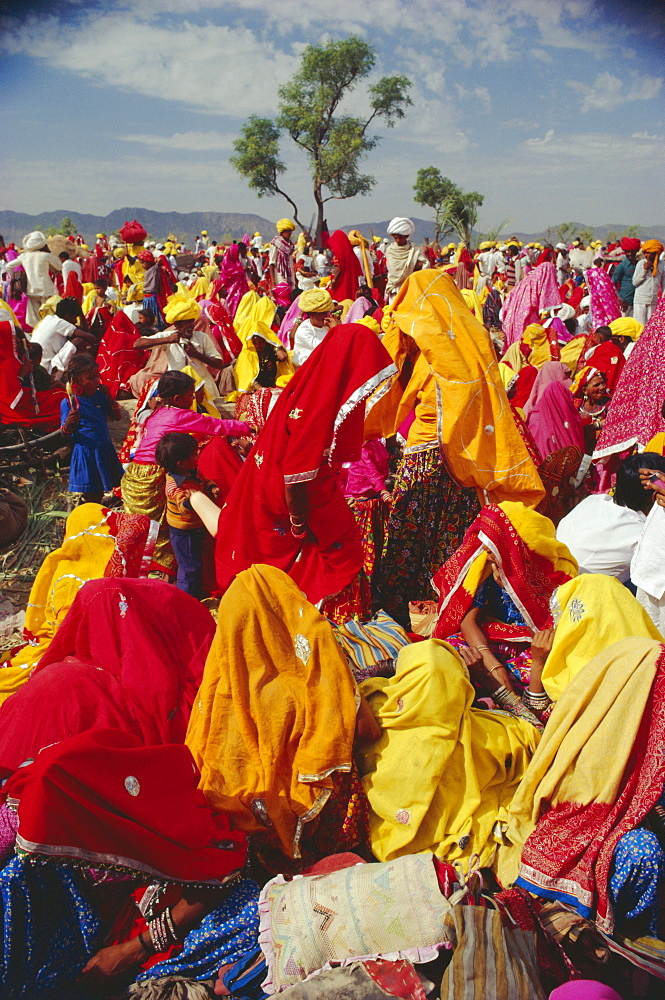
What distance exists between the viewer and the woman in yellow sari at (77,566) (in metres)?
3.61

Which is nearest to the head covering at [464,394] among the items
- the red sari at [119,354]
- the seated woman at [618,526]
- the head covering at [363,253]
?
the seated woman at [618,526]

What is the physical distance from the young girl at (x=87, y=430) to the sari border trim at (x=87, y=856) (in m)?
3.94

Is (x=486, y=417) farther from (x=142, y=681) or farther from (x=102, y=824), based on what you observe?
(x=102, y=824)

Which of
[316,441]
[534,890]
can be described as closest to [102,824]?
[534,890]

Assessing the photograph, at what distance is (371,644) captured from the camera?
130 inches

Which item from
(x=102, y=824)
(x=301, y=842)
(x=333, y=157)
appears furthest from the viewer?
(x=333, y=157)

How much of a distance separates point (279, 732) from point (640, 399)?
3587mm

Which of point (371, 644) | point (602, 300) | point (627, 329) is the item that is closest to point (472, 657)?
point (371, 644)

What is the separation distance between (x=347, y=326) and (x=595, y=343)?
4.48 meters

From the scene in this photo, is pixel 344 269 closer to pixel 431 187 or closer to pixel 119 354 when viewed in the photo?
pixel 119 354

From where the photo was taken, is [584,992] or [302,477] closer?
[584,992]

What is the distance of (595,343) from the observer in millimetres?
6988

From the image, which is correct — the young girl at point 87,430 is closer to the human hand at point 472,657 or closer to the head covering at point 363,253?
the human hand at point 472,657

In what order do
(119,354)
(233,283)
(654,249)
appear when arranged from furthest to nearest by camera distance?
(233,283) → (654,249) → (119,354)
